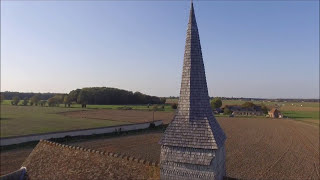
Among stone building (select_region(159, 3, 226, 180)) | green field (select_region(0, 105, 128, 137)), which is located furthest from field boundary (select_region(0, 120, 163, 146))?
stone building (select_region(159, 3, 226, 180))

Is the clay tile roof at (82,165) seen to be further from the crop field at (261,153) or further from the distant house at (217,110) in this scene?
the distant house at (217,110)

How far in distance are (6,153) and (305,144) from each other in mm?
39422

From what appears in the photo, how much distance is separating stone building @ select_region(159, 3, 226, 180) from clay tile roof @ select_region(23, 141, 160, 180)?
1002 millimetres

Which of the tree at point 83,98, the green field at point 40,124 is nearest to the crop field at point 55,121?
the green field at point 40,124

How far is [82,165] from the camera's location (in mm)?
11734

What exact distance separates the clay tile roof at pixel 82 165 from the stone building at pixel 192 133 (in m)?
1.00

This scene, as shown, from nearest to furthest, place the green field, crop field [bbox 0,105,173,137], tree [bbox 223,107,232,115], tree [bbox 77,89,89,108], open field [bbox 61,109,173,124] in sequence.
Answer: the green field < crop field [bbox 0,105,173,137] < open field [bbox 61,109,173,124] < tree [bbox 223,107,232,115] < tree [bbox 77,89,89,108]

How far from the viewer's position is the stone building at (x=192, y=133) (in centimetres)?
890

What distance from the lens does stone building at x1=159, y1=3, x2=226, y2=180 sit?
8.90 meters

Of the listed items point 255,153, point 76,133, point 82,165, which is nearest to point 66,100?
point 76,133

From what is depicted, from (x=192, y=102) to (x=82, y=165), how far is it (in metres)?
5.51

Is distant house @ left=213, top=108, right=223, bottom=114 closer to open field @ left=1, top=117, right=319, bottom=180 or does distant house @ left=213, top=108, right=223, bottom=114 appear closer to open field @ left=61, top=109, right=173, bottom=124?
open field @ left=61, top=109, right=173, bottom=124

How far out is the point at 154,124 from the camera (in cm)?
5731

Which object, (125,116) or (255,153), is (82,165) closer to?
(255,153)
